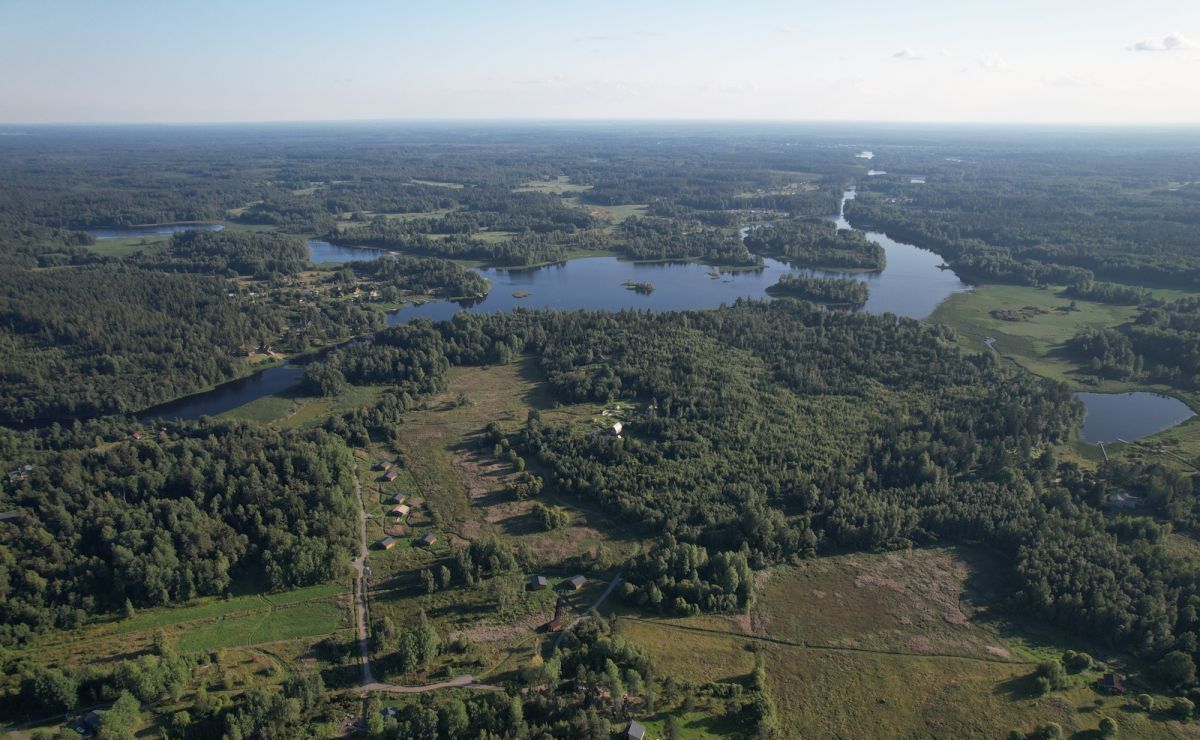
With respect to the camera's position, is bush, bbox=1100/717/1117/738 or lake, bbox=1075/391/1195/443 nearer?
bush, bbox=1100/717/1117/738

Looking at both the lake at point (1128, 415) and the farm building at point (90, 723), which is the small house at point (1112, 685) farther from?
the farm building at point (90, 723)

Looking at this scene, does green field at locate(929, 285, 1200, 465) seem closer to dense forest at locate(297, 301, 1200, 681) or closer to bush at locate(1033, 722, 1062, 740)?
dense forest at locate(297, 301, 1200, 681)

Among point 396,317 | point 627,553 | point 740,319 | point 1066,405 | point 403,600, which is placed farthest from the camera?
point 396,317

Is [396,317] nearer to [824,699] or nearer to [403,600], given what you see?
[403,600]

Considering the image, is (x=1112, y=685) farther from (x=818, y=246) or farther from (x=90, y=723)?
(x=818, y=246)

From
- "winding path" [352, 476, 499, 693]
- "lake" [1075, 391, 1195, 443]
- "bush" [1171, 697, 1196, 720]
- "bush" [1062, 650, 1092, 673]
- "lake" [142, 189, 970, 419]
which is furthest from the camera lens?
"lake" [142, 189, 970, 419]

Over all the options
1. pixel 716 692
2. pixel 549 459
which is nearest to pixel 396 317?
pixel 549 459

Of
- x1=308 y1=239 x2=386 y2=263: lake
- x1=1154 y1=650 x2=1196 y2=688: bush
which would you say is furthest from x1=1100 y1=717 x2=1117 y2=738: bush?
x1=308 y1=239 x2=386 y2=263: lake
